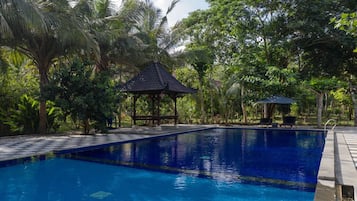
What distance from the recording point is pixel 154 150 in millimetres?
9859

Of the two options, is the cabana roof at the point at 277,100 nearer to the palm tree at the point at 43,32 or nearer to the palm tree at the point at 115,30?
the palm tree at the point at 115,30

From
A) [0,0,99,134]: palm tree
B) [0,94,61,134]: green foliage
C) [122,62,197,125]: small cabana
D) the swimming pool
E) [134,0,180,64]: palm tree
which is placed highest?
[134,0,180,64]: palm tree

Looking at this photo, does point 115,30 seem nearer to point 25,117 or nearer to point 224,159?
point 25,117

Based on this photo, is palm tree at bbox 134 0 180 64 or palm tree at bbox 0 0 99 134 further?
palm tree at bbox 134 0 180 64

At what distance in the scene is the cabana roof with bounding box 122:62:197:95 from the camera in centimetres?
1502

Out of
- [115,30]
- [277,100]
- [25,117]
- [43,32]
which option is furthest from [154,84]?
[277,100]

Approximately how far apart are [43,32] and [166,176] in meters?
8.20

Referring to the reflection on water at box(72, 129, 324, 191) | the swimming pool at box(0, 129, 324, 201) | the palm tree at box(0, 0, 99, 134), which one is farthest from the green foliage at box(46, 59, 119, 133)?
the swimming pool at box(0, 129, 324, 201)

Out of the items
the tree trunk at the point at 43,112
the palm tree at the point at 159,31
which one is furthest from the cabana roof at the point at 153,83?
the tree trunk at the point at 43,112

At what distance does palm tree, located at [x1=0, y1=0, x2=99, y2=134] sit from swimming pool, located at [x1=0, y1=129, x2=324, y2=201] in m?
4.64

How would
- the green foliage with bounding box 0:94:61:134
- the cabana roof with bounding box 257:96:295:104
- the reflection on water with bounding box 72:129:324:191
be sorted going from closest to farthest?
the reflection on water with bounding box 72:129:324:191 → the green foliage with bounding box 0:94:61:134 → the cabana roof with bounding box 257:96:295:104

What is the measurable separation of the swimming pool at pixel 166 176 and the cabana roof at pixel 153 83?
5.72 m

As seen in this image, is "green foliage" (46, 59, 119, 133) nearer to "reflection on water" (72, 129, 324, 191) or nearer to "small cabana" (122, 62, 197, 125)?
"reflection on water" (72, 129, 324, 191)

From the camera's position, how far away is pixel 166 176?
6309 millimetres
